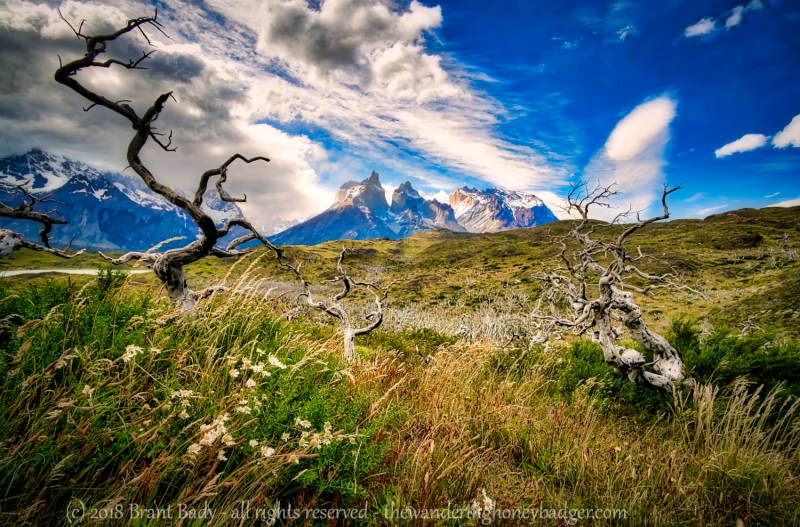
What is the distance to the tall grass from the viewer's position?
2002 mm

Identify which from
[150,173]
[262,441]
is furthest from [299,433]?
[150,173]

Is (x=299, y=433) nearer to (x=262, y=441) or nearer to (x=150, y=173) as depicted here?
(x=262, y=441)

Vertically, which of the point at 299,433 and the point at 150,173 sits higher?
the point at 150,173

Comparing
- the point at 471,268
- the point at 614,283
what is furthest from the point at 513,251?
the point at 614,283

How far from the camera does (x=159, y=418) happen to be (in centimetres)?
253

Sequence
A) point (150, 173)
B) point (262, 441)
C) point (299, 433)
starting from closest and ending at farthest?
point (262, 441) < point (299, 433) < point (150, 173)

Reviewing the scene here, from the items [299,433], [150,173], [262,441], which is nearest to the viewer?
[262,441]

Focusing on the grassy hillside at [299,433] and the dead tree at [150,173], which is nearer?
the grassy hillside at [299,433]

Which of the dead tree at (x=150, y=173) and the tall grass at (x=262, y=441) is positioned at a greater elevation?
the dead tree at (x=150, y=173)

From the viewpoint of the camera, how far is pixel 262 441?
2404 mm

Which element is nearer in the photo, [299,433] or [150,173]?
[299,433]

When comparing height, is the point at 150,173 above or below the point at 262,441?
above

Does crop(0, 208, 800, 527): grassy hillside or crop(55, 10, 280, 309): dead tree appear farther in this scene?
crop(55, 10, 280, 309): dead tree

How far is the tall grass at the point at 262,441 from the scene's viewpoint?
6.57 feet
